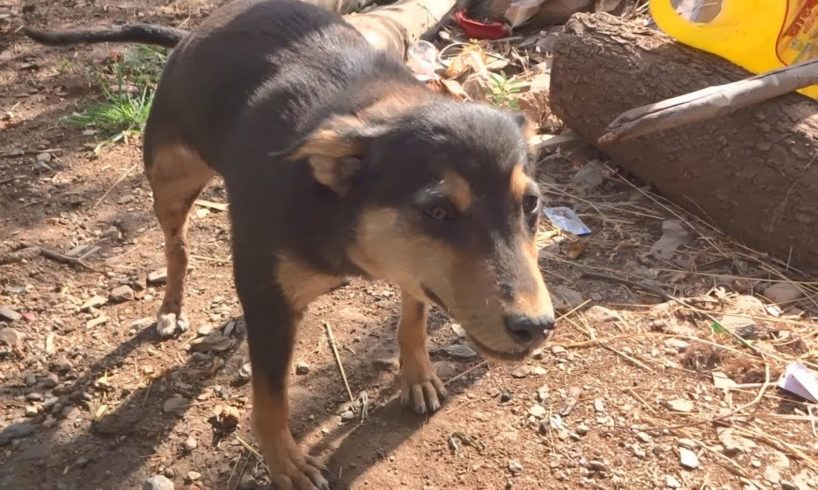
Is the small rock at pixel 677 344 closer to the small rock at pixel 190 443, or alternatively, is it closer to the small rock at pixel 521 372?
the small rock at pixel 521 372

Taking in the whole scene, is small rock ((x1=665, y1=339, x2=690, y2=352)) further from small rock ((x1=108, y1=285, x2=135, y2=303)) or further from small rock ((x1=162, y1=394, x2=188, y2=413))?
→ small rock ((x1=108, y1=285, x2=135, y2=303))

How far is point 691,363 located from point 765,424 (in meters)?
0.46

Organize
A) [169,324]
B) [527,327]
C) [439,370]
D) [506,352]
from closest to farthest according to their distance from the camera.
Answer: [527,327], [506,352], [439,370], [169,324]

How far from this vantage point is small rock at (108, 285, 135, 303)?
15.3 feet

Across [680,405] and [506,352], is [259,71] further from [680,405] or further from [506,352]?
[680,405]

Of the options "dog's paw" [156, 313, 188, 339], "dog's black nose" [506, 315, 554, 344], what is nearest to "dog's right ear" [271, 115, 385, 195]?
"dog's black nose" [506, 315, 554, 344]

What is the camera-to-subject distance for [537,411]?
12.5ft

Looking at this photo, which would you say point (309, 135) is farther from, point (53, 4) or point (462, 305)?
point (53, 4)

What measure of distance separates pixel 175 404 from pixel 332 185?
5.45 ft

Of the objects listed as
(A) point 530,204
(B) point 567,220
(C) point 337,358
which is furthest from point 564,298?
(A) point 530,204

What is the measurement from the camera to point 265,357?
10.8 ft

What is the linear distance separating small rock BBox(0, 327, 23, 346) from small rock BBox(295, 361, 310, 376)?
1.51m

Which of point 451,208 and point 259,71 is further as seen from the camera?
point 259,71

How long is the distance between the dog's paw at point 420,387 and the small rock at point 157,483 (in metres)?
1.11
